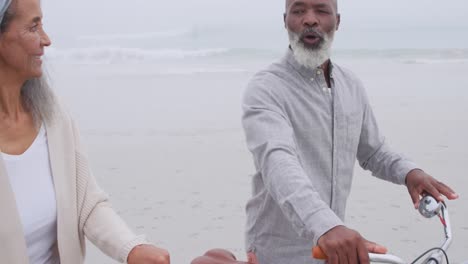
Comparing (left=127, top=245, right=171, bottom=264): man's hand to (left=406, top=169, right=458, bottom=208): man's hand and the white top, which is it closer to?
the white top

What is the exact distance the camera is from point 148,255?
1.87 metres

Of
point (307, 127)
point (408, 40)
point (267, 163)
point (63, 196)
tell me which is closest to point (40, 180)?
point (63, 196)

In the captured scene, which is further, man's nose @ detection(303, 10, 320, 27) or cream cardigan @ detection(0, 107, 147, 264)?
man's nose @ detection(303, 10, 320, 27)

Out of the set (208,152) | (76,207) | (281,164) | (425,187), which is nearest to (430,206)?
(425,187)

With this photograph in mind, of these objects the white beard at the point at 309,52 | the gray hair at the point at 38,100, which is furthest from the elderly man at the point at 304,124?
the gray hair at the point at 38,100

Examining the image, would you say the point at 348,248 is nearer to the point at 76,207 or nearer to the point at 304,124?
the point at 304,124

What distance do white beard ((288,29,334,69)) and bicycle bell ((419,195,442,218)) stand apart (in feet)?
2.06

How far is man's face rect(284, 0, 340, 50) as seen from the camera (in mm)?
2381

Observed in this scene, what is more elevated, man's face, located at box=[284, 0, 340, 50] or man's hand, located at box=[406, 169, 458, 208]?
man's face, located at box=[284, 0, 340, 50]

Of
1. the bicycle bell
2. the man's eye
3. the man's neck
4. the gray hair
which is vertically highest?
the man's eye

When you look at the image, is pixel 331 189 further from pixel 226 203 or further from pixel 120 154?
pixel 120 154

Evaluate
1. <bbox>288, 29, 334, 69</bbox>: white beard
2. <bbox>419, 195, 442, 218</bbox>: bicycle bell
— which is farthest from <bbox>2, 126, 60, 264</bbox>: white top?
<bbox>419, 195, 442, 218</bbox>: bicycle bell

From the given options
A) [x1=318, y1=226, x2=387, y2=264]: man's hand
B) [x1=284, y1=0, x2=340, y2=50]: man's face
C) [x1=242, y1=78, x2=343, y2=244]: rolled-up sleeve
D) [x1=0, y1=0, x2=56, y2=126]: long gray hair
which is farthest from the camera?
[x1=284, y1=0, x2=340, y2=50]: man's face

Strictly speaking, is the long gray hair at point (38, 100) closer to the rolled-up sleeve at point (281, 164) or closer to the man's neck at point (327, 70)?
the rolled-up sleeve at point (281, 164)
